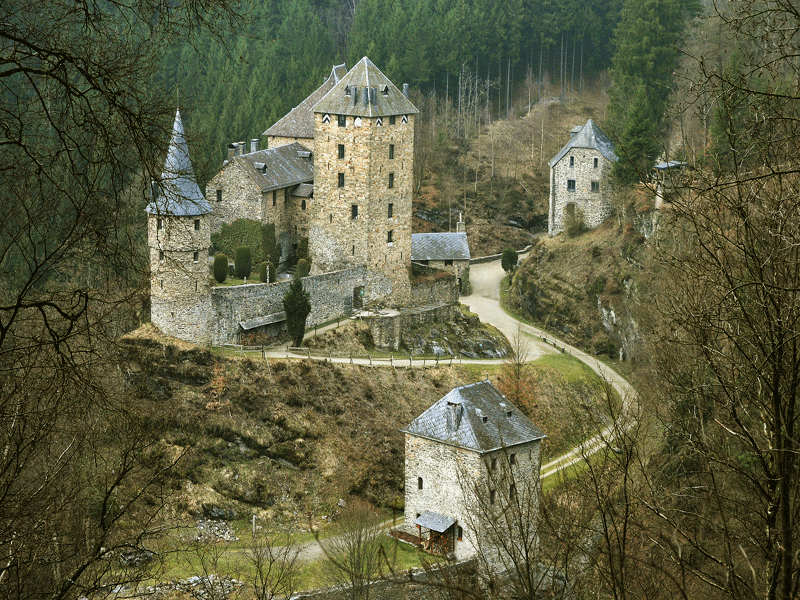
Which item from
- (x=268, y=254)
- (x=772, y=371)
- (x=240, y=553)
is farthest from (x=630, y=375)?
(x=772, y=371)

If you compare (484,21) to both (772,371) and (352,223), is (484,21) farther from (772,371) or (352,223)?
(772,371)

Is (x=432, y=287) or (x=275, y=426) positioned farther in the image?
(x=432, y=287)

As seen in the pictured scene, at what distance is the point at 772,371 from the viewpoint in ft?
30.1

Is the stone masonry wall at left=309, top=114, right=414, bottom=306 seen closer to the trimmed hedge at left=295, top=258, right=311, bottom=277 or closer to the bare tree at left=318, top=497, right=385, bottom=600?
the trimmed hedge at left=295, top=258, right=311, bottom=277

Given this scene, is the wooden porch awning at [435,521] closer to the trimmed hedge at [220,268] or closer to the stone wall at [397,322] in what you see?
the stone wall at [397,322]

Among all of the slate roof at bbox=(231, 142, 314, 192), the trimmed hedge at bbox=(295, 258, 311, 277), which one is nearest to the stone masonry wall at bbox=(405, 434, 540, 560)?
the trimmed hedge at bbox=(295, 258, 311, 277)

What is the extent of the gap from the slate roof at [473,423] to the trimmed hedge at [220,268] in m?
11.7

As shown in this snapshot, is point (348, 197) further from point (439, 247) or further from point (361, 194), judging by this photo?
point (439, 247)

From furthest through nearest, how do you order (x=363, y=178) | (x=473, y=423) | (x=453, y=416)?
(x=363, y=178), (x=453, y=416), (x=473, y=423)

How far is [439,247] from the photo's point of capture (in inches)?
2002

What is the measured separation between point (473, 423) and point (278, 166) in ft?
59.6

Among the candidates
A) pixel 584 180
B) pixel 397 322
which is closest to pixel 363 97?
pixel 397 322

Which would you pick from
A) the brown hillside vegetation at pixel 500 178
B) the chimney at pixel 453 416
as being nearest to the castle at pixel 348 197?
the chimney at pixel 453 416

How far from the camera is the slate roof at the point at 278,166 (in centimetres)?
4372
